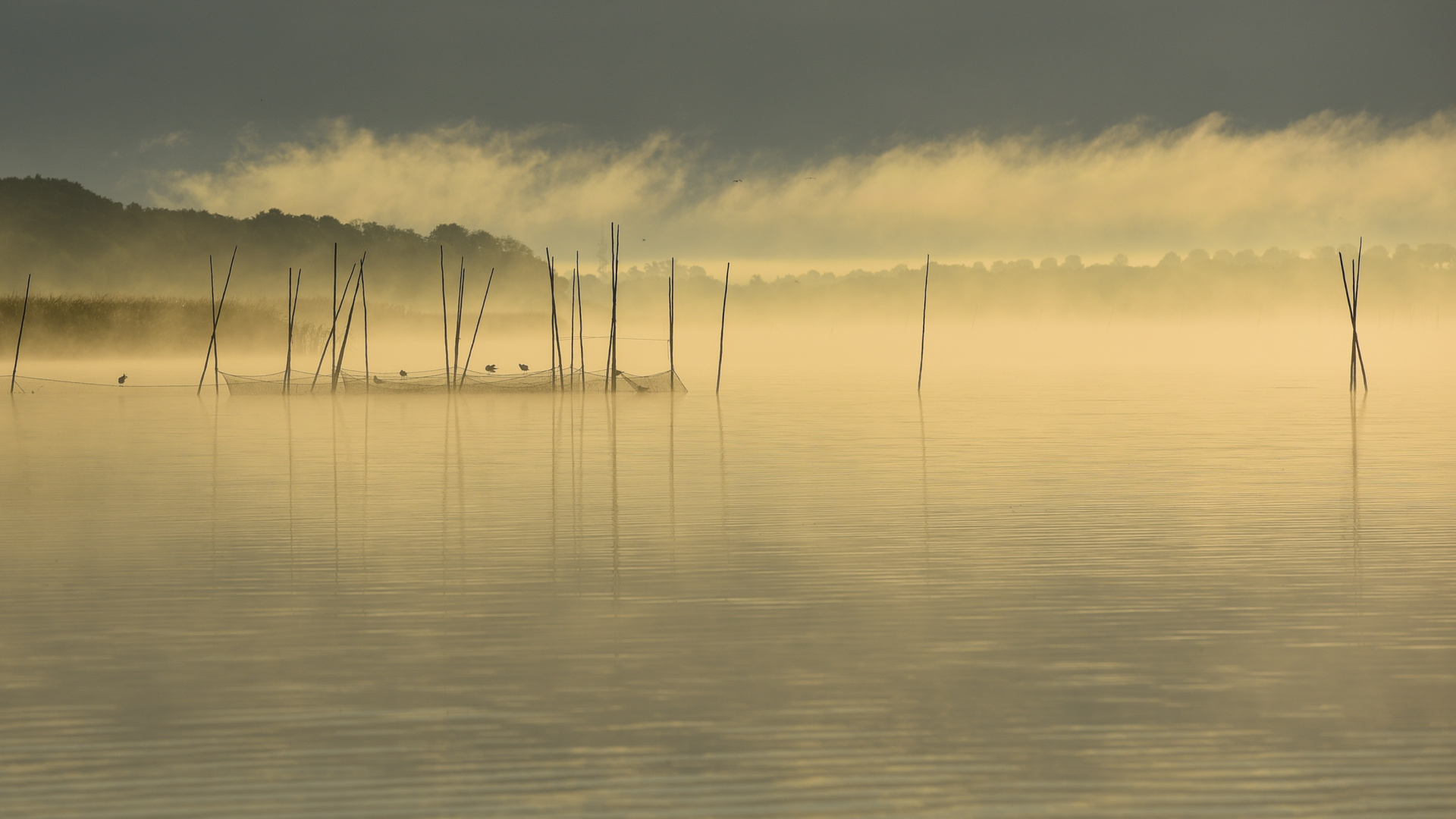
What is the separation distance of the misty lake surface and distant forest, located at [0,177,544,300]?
138830mm

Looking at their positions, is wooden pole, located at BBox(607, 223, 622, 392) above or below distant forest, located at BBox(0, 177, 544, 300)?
below

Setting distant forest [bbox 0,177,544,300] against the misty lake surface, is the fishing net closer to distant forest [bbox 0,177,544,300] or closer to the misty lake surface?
the misty lake surface

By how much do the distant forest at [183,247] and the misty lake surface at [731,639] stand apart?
455 feet

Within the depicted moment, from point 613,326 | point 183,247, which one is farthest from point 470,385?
point 183,247

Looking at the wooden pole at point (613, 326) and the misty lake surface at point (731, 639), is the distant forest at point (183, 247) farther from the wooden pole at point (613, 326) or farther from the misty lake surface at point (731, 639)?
the misty lake surface at point (731, 639)

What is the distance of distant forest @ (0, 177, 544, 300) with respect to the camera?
508 feet

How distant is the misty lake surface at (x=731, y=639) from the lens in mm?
6711

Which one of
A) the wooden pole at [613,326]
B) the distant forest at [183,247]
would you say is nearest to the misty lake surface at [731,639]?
the wooden pole at [613,326]

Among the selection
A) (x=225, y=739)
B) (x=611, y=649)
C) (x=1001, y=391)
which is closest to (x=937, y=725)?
(x=611, y=649)

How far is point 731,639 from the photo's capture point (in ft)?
31.6

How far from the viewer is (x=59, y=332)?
81250 millimetres

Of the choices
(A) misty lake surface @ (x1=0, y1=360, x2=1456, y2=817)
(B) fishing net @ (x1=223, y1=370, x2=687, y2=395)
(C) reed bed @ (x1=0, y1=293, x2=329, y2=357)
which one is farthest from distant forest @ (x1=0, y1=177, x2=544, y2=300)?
(A) misty lake surface @ (x1=0, y1=360, x2=1456, y2=817)

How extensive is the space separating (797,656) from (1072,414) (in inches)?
1009

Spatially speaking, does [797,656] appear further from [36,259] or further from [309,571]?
[36,259]
